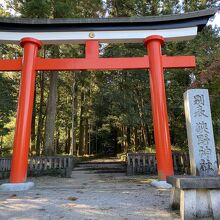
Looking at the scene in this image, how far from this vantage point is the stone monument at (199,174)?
3939 mm

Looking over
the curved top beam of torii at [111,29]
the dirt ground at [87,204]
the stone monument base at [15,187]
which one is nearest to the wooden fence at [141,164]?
the dirt ground at [87,204]

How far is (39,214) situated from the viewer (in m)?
4.41

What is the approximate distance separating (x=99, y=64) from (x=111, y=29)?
1.31m

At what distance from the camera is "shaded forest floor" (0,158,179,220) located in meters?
4.32

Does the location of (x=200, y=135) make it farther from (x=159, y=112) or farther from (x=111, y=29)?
(x=111, y=29)

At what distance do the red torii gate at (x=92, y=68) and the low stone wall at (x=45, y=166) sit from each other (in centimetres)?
A: 301

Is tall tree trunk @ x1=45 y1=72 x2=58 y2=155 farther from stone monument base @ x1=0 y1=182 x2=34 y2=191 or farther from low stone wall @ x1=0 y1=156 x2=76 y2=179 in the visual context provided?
stone monument base @ x1=0 y1=182 x2=34 y2=191

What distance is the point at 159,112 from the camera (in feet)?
24.7

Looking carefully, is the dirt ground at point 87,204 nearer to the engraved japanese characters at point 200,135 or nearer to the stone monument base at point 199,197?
the stone monument base at point 199,197

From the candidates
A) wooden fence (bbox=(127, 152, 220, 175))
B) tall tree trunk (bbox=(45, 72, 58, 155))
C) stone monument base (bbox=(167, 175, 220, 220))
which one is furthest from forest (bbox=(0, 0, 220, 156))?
stone monument base (bbox=(167, 175, 220, 220))

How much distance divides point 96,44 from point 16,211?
5531 millimetres

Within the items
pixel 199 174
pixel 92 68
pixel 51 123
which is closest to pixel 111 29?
pixel 92 68

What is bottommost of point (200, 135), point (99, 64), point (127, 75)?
point (200, 135)

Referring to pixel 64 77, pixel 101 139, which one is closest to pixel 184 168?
pixel 64 77
